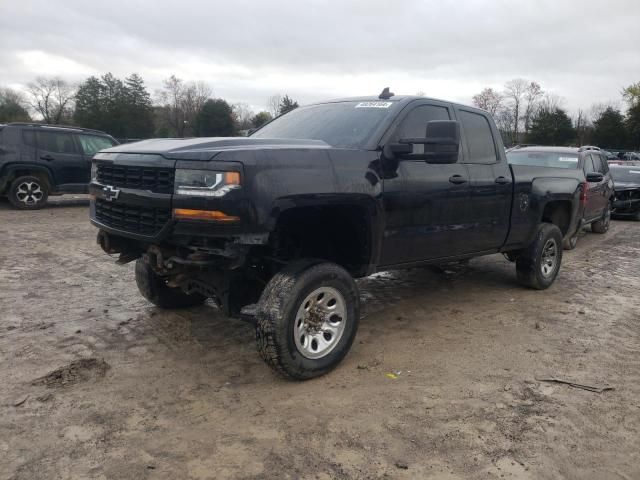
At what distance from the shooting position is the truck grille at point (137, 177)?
326 centimetres

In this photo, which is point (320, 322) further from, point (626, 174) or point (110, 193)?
point (626, 174)

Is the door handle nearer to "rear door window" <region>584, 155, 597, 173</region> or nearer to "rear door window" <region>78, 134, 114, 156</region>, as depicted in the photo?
"rear door window" <region>584, 155, 597, 173</region>

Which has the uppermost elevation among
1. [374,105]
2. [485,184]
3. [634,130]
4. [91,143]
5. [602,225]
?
[634,130]

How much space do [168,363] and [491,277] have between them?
4.60 meters

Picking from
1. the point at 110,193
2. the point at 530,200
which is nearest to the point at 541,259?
the point at 530,200

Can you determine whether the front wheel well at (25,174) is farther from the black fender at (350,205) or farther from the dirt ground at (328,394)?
the black fender at (350,205)

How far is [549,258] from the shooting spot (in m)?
6.29

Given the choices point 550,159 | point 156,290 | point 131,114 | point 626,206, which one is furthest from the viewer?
point 131,114

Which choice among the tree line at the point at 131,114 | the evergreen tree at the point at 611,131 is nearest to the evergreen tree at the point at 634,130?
the evergreen tree at the point at 611,131

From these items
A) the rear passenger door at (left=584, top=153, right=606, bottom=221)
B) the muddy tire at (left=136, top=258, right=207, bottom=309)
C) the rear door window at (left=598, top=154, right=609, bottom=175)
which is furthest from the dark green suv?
the rear door window at (left=598, top=154, right=609, bottom=175)

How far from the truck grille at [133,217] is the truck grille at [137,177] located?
140 mm

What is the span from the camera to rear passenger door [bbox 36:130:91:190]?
1134cm

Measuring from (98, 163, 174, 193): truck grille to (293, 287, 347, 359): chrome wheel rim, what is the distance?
1.18 metres

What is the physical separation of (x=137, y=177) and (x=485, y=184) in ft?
10.5
